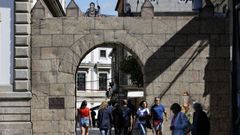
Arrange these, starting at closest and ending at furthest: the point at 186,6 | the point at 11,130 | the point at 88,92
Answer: the point at 11,130 < the point at 186,6 < the point at 88,92

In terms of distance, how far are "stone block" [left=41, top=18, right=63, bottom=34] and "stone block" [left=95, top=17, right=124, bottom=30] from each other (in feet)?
3.85

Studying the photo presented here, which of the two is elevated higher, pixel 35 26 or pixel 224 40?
pixel 35 26

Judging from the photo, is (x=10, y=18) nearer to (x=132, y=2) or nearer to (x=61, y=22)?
(x=61, y=22)

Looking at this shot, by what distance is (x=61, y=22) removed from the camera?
→ 64.7 ft

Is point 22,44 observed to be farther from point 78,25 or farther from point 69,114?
point 69,114

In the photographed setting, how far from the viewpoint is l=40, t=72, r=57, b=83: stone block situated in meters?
19.7

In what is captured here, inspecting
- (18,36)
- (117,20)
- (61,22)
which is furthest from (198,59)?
(18,36)

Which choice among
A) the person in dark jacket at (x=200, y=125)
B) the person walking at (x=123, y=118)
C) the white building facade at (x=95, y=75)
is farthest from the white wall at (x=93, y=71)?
the person in dark jacket at (x=200, y=125)

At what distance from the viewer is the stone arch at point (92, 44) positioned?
778 inches

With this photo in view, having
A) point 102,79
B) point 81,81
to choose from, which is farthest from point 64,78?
point 102,79

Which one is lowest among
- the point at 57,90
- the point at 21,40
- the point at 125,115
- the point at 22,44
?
the point at 125,115

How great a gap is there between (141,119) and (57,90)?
284 centimetres

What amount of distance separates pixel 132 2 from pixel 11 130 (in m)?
40.4

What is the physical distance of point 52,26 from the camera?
64.7ft
